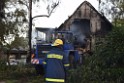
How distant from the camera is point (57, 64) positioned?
928 centimetres

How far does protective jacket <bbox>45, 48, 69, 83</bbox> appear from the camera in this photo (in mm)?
9250

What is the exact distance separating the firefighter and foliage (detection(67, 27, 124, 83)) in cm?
438

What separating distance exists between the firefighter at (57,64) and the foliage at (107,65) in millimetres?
4385

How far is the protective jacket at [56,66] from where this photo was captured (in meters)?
9.25

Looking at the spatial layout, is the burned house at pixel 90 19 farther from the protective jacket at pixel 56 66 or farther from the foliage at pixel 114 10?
the protective jacket at pixel 56 66

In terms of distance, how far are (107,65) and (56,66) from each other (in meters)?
5.16

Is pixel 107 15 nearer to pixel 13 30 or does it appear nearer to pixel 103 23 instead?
pixel 103 23

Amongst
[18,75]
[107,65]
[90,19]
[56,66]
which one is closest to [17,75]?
[18,75]

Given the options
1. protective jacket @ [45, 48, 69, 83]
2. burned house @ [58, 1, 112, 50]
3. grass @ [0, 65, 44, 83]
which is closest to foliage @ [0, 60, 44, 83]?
grass @ [0, 65, 44, 83]

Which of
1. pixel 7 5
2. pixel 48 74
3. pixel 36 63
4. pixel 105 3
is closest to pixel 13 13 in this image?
pixel 7 5

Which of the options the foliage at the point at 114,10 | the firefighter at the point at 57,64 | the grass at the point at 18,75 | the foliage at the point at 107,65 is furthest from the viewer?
the foliage at the point at 114,10

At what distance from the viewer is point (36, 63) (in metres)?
20.4

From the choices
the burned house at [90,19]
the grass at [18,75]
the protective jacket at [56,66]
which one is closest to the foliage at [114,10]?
the burned house at [90,19]

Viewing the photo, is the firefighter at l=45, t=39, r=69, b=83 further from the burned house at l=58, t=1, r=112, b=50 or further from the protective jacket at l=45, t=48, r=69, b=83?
the burned house at l=58, t=1, r=112, b=50
